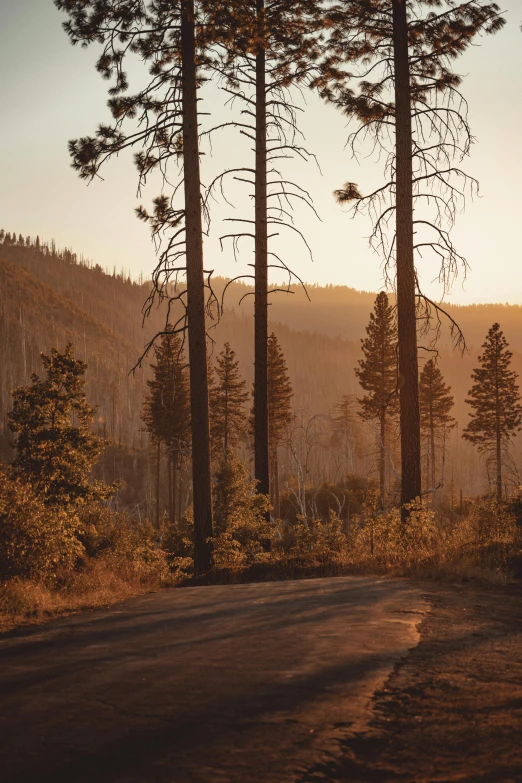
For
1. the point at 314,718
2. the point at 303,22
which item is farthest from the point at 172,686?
the point at 303,22

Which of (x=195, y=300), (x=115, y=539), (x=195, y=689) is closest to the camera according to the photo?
(x=195, y=689)

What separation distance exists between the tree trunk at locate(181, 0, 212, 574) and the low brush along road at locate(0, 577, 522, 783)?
7.05 meters

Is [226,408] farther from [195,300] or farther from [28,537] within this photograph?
[28,537]

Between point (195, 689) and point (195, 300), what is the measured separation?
10828mm

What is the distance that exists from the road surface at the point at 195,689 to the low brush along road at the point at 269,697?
0.04ft

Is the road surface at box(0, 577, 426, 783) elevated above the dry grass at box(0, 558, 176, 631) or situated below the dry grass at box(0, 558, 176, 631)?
above

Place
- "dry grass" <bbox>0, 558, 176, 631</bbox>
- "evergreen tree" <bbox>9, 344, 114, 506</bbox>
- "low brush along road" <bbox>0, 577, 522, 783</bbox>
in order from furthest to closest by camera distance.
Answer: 1. "evergreen tree" <bbox>9, 344, 114, 506</bbox>
2. "dry grass" <bbox>0, 558, 176, 631</bbox>
3. "low brush along road" <bbox>0, 577, 522, 783</bbox>

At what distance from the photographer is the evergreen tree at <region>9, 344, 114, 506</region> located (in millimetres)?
14898

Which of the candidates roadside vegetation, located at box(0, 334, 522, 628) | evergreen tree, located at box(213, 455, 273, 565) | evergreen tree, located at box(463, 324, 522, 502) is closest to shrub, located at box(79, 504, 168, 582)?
roadside vegetation, located at box(0, 334, 522, 628)

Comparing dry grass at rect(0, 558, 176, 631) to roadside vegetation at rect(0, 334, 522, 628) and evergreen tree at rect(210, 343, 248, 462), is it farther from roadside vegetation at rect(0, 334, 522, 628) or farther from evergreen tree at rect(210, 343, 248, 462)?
evergreen tree at rect(210, 343, 248, 462)

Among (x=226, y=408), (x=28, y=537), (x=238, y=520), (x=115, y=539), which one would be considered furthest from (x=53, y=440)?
(x=226, y=408)

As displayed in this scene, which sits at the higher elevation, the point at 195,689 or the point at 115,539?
the point at 195,689

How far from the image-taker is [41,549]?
30.9 feet

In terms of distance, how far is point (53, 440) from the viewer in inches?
598
